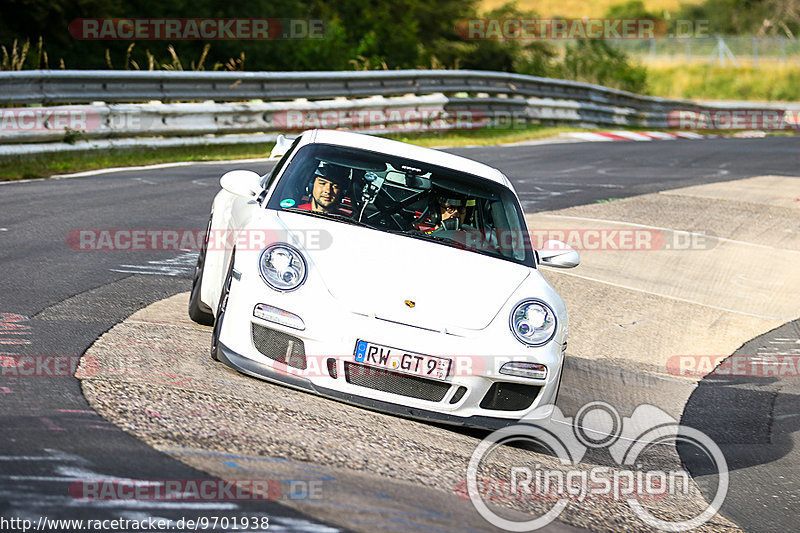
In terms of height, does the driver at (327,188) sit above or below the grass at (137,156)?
above

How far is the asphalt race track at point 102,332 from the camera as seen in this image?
3637mm

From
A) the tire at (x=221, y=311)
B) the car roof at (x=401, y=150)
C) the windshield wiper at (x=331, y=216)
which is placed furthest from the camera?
the car roof at (x=401, y=150)

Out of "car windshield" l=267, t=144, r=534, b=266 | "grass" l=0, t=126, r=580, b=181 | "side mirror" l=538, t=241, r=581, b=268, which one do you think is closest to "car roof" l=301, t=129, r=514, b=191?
"car windshield" l=267, t=144, r=534, b=266

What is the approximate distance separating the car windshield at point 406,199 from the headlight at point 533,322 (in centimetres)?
57

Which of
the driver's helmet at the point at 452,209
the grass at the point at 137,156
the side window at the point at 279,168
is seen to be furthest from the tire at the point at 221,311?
the grass at the point at 137,156

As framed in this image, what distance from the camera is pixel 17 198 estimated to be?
10297 millimetres

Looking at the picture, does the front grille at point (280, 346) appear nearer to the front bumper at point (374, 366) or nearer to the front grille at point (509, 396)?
the front bumper at point (374, 366)

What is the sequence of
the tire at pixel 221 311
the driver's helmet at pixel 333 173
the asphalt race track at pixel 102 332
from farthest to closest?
the driver's helmet at pixel 333 173, the tire at pixel 221 311, the asphalt race track at pixel 102 332

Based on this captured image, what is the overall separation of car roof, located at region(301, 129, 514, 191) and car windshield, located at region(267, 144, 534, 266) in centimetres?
6

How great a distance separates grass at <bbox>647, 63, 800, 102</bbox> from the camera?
50688 millimetres

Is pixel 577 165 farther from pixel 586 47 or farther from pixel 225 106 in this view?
pixel 586 47

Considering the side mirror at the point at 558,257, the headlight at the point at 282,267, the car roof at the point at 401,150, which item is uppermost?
the car roof at the point at 401,150

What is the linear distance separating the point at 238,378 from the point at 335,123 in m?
13.4

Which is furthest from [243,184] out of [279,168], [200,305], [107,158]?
[107,158]
